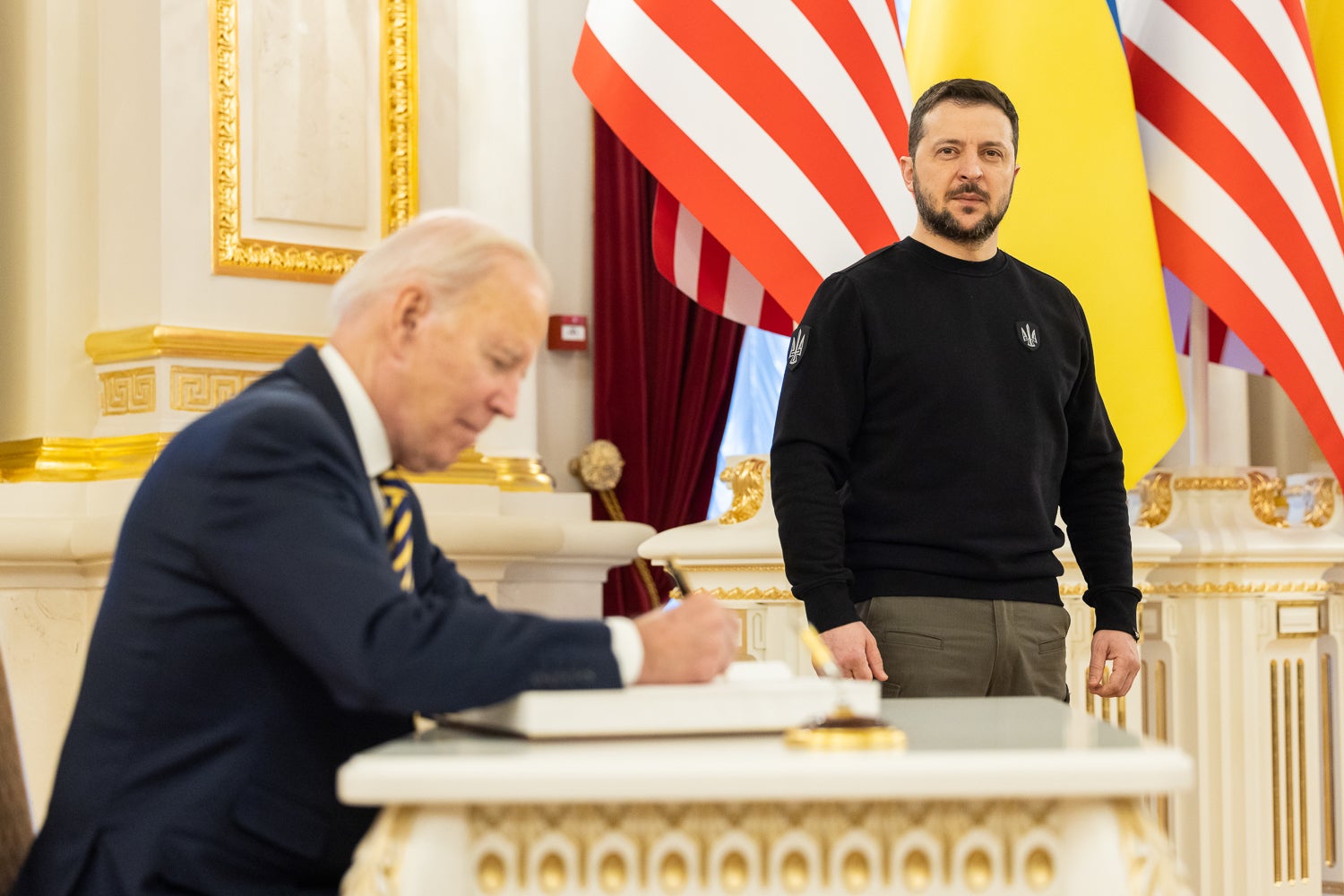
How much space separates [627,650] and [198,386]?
7.26 feet

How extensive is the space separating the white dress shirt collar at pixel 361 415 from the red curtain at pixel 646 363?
3.68 meters

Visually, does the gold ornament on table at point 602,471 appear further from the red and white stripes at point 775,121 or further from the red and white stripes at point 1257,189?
the red and white stripes at point 1257,189

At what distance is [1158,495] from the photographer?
3.84m

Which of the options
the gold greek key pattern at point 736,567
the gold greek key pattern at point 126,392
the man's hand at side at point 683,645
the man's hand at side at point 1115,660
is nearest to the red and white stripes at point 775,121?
the gold greek key pattern at point 736,567

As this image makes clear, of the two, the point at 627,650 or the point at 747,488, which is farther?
the point at 747,488

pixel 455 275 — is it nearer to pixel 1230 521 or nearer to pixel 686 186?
pixel 686 186

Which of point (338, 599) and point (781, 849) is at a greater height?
point (338, 599)

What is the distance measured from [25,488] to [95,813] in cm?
211

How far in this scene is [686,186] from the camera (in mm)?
3154

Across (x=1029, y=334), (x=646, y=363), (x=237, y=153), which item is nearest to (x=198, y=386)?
(x=237, y=153)

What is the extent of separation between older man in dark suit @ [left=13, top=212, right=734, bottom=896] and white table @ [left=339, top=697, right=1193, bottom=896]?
0.10m

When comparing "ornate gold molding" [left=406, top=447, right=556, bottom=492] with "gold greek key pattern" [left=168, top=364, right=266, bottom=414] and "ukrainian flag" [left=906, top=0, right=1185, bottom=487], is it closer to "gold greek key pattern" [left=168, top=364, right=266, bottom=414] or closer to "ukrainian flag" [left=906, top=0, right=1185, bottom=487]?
"gold greek key pattern" [left=168, top=364, right=266, bottom=414]

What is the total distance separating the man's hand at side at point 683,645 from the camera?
3.95ft

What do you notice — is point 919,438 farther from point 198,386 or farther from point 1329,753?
point 1329,753
